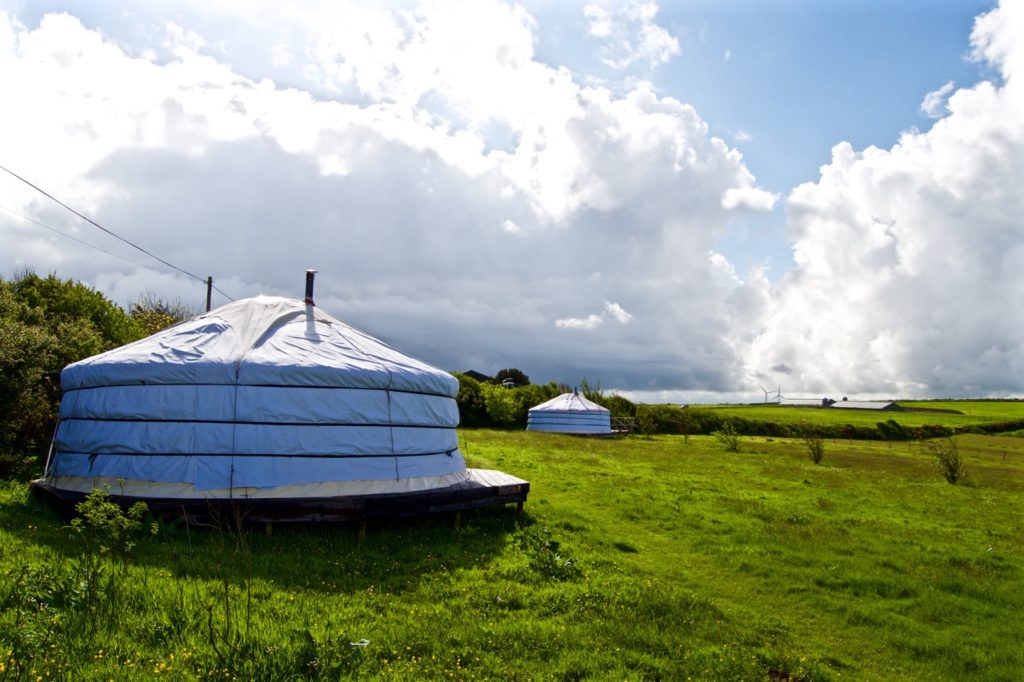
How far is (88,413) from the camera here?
855cm

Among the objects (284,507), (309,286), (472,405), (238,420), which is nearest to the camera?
(284,507)

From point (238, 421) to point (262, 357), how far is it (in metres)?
0.84

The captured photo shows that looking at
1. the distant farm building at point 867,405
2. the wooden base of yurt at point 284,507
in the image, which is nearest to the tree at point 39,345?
the wooden base of yurt at point 284,507

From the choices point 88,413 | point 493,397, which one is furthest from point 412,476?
point 493,397

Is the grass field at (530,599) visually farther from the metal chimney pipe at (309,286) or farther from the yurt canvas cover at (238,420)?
the metal chimney pipe at (309,286)

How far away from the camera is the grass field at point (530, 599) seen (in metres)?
4.25

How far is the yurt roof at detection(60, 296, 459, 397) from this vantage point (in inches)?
318

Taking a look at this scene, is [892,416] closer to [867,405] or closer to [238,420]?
[867,405]

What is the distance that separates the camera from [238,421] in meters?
8.04

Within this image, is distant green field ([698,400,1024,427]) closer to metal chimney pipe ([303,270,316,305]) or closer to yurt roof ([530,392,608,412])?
yurt roof ([530,392,608,412])

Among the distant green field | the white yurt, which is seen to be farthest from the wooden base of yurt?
the distant green field

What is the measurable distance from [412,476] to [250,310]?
3.55 meters

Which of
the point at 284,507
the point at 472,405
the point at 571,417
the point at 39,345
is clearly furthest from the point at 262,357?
the point at 472,405

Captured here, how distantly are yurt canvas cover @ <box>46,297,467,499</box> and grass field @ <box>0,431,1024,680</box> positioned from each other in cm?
71
